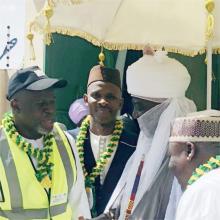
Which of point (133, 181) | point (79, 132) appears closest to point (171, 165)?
point (133, 181)

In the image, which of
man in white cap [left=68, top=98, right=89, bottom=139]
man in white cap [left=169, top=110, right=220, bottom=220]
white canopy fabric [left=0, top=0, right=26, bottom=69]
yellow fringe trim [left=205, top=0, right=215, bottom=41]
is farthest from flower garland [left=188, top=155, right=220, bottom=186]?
white canopy fabric [left=0, top=0, right=26, bottom=69]

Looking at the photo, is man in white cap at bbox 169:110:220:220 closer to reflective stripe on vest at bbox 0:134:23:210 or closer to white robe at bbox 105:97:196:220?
white robe at bbox 105:97:196:220

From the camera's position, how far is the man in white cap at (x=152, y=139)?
3.82 m

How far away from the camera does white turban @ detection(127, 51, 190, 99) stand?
13.8ft

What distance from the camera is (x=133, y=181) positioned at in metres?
4.09

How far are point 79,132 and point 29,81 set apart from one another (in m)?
0.78

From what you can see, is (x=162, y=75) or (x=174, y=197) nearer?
(x=174, y=197)

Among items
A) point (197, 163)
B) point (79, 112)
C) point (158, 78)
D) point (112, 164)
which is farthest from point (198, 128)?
point (79, 112)

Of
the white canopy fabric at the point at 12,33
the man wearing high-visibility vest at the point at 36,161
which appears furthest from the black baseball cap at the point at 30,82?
the white canopy fabric at the point at 12,33

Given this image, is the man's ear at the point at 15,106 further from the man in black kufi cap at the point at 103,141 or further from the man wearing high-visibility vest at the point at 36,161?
the man in black kufi cap at the point at 103,141

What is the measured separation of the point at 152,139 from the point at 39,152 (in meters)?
→ 0.74

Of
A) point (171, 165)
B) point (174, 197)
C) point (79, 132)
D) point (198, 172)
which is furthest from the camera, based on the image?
point (79, 132)

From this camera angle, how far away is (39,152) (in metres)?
3.97

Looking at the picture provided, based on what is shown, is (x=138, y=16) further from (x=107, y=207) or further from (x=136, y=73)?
(x=107, y=207)
